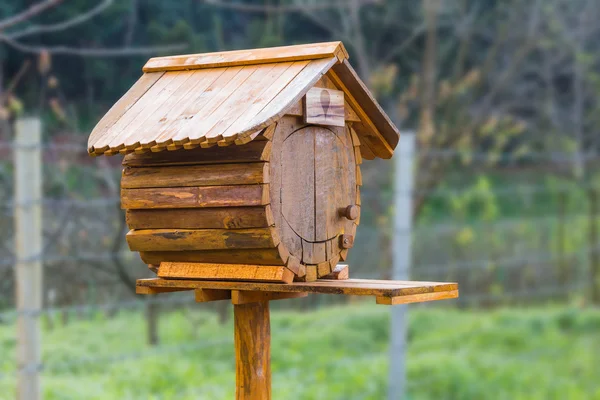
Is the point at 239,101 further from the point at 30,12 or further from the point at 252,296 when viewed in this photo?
the point at 30,12

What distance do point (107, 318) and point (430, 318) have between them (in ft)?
8.79

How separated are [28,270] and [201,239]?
73.8 inches

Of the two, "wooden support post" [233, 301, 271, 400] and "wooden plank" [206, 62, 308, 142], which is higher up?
"wooden plank" [206, 62, 308, 142]

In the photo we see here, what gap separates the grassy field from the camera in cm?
514

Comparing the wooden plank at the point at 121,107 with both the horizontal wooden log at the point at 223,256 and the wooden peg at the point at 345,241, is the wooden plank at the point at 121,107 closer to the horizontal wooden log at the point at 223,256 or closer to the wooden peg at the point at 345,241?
the horizontal wooden log at the point at 223,256

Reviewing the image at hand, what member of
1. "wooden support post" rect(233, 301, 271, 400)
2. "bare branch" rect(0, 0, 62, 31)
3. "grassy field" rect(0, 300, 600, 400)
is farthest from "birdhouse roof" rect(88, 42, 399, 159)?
"grassy field" rect(0, 300, 600, 400)

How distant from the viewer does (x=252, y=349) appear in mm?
2580

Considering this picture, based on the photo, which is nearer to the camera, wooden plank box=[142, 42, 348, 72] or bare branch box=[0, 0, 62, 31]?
wooden plank box=[142, 42, 348, 72]

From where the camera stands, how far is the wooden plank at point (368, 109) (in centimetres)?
247

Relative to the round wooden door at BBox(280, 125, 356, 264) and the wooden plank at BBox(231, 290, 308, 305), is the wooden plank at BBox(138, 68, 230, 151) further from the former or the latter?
the wooden plank at BBox(231, 290, 308, 305)

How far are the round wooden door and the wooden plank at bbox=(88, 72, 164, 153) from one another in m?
0.49

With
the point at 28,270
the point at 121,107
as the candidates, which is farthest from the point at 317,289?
the point at 28,270

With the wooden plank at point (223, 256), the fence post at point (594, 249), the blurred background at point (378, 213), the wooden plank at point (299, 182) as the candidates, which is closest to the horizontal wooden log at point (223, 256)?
the wooden plank at point (223, 256)

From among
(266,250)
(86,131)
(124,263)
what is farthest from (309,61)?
(86,131)
